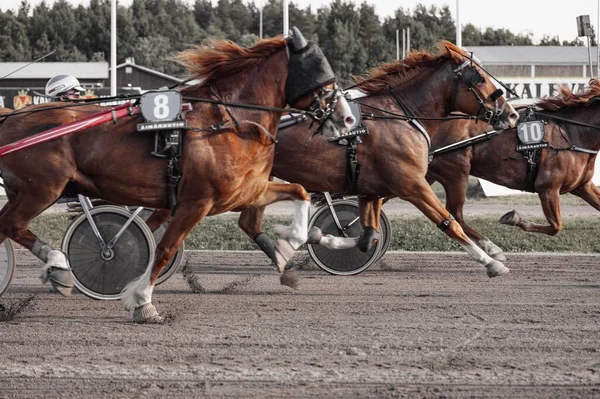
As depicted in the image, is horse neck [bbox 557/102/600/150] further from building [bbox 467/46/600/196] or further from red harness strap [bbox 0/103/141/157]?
building [bbox 467/46/600/196]

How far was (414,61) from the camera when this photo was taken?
31.3ft

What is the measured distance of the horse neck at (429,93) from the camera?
937 centimetres

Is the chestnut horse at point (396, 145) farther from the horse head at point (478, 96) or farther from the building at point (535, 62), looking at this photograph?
the building at point (535, 62)

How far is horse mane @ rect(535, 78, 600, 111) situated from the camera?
436 inches

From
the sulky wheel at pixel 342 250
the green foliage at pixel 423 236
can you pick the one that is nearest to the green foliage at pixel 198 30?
the green foliage at pixel 423 236

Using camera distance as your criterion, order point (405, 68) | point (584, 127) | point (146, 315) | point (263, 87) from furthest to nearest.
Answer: point (584, 127), point (405, 68), point (263, 87), point (146, 315)

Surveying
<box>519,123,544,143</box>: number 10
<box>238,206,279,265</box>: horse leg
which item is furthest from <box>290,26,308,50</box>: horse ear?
<box>519,123,544,143</box>: number 10

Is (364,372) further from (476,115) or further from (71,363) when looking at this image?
(476,115)

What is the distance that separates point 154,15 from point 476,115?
7993 centimetres

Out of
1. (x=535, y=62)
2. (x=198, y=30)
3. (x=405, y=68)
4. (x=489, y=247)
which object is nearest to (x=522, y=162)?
(x=489, y=247)

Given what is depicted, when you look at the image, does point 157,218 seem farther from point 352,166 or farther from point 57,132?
point 57,132

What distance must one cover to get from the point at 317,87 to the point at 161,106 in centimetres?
110

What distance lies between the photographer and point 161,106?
23.8 ft

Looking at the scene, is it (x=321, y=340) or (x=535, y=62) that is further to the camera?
(x=535, y=62)
